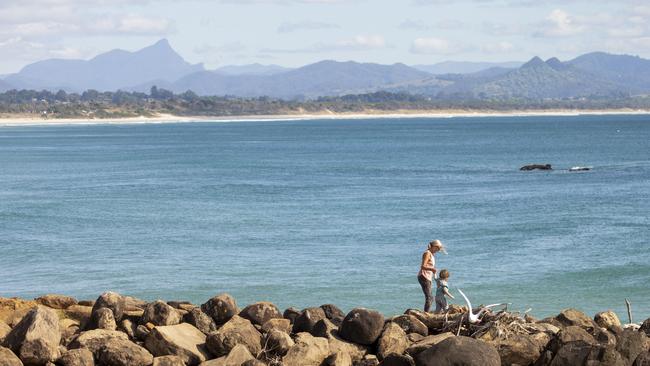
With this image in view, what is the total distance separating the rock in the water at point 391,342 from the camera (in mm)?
16250

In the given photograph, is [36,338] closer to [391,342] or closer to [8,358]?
[8,358]

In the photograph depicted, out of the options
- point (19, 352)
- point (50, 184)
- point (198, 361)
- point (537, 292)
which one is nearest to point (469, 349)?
point (198, 361)

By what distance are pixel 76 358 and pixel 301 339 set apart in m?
3.21

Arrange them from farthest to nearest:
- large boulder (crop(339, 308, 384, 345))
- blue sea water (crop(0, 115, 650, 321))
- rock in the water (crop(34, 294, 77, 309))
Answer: blue sea water (crop(0, 115, 650, 321)) → rock in the water (crop(34, 294, 77, 309)) → large boulder (crop(339, 308, 384, 345))

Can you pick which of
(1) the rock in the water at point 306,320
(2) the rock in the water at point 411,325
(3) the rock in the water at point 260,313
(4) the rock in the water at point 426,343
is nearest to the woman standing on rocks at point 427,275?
(2) the rock in the water at point 411,325

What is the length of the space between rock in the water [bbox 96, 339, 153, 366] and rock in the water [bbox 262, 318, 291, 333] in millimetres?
2171

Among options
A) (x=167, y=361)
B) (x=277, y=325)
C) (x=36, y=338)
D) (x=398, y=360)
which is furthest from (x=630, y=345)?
(x=36, y=338)

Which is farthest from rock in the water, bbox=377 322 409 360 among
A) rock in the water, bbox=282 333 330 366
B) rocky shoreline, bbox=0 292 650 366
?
rock in the water, bbox=282 333 330 366

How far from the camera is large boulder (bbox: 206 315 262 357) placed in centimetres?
1620

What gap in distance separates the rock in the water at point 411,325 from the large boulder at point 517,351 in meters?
1.43

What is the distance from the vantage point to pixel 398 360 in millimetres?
15625

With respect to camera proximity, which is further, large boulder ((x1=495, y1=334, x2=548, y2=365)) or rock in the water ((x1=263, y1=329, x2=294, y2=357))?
rock in the water ((x1=263, y1=329, x2=294, y2=357))

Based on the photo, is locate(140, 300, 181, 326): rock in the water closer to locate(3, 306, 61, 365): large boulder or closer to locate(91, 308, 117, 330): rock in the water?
locate(91, 308, 117, 330): rock in the water

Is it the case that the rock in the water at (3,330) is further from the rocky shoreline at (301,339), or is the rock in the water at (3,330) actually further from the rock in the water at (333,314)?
the rock in the water at (333,314)
